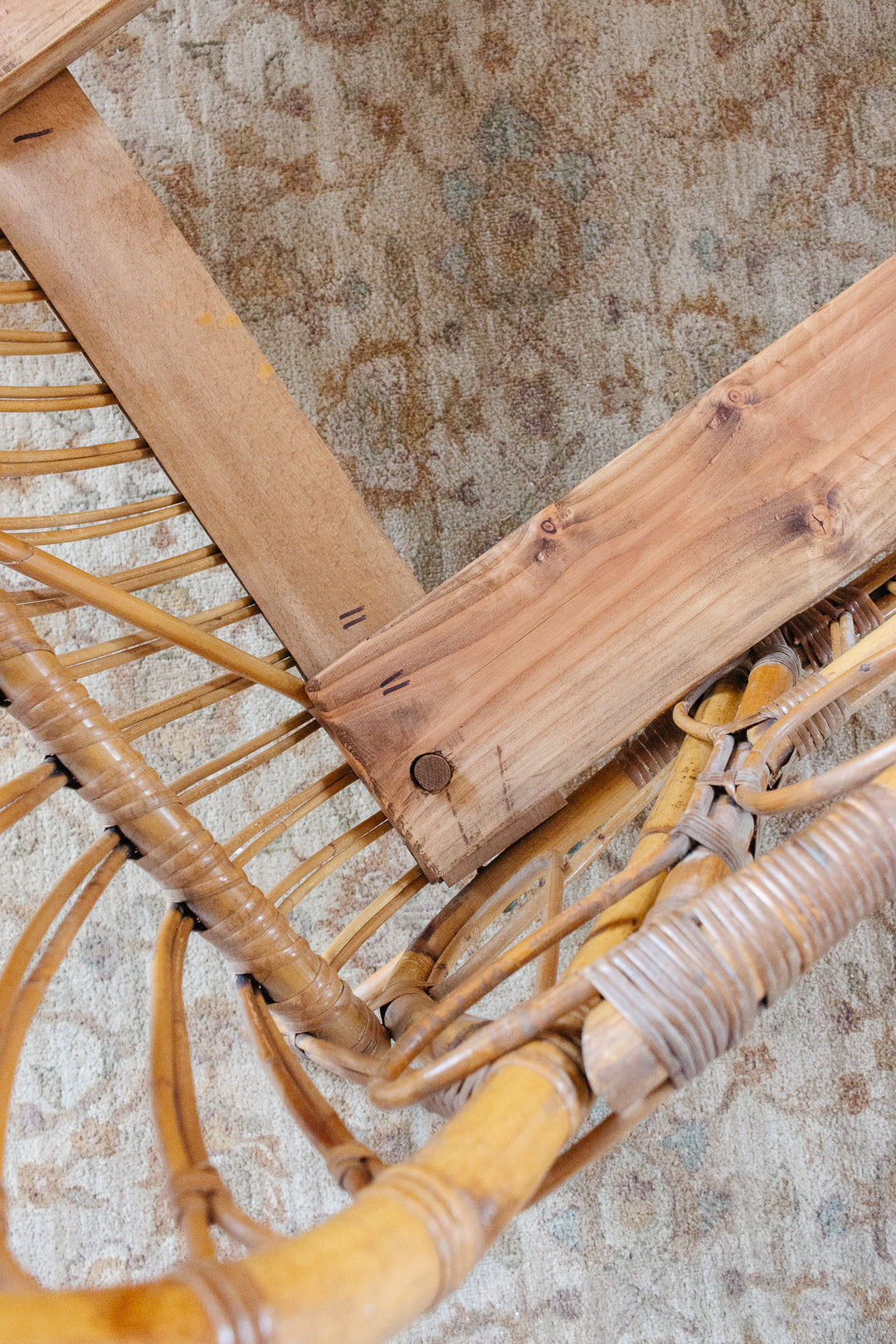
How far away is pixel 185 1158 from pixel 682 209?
43.4 inches

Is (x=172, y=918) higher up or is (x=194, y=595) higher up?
(x=194, y=595)

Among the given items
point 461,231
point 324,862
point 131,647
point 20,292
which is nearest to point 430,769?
point 324,862

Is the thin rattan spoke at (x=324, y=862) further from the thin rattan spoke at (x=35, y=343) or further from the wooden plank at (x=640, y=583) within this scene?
the thin rattan spoke at (x=35, y=343)

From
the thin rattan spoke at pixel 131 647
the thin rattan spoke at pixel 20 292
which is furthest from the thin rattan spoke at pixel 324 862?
the thin rattan spoke at pixel 20 292

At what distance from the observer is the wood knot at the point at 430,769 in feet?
2.11

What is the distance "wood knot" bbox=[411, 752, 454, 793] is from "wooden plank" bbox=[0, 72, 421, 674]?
0.12m

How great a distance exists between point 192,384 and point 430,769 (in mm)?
361

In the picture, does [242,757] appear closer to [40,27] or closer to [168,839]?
[168,839]

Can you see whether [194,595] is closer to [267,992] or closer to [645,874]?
[267,992]

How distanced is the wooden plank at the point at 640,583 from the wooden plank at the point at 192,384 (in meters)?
0.10

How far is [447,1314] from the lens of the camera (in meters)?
0.99

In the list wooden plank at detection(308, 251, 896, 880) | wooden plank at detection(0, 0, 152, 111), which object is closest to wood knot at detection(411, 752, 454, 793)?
wooden plank at detection(308, 251, 896, 880)

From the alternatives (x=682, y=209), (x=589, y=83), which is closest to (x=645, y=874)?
(x=682, y=209)

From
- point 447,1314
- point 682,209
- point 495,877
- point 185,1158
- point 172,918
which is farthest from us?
point 682,209
